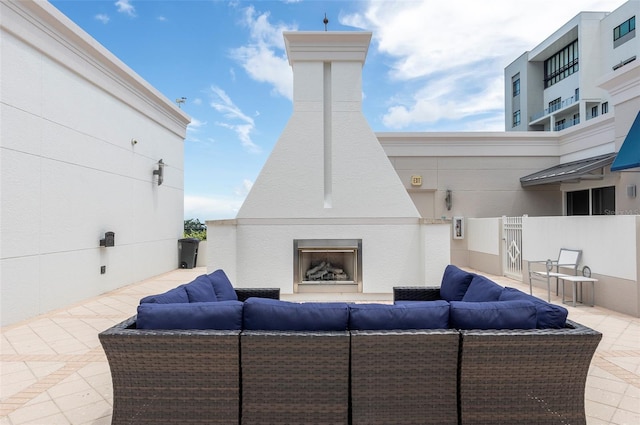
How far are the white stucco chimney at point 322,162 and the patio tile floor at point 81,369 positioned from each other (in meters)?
3.08

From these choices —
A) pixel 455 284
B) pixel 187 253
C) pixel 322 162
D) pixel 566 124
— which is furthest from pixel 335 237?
A: pixel 566 124

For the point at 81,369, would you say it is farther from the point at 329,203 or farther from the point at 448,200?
the point at 448,200

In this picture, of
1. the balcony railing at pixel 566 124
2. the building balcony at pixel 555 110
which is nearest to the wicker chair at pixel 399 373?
the building balcony at pixel 555 110

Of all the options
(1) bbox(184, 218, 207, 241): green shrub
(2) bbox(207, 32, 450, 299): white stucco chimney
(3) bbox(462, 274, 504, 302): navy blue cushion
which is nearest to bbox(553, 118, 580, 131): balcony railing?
(2) bbox(207, 32, 450, 299): white stucco chimney

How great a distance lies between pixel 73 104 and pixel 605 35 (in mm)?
22966

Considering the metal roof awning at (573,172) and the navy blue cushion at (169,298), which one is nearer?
the navy blue cushion at (169,298)

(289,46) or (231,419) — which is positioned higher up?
(289,46)

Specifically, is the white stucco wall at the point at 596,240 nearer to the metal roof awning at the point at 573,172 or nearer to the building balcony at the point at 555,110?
the metal roof awning at the point at 573,172

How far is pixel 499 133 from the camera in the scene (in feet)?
34.0

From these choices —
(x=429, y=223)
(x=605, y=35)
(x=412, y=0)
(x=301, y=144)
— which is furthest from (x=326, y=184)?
(x=605, y=35)

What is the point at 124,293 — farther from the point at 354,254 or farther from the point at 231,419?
the point at 231,419

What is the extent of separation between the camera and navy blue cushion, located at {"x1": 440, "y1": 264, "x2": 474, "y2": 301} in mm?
3699

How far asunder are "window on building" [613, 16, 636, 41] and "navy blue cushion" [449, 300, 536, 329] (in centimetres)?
2052

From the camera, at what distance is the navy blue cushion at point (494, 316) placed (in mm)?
2385
